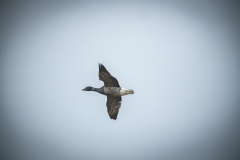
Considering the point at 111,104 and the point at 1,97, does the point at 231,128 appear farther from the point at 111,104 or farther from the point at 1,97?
the point at 1,97

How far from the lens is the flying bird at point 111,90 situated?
7816mm

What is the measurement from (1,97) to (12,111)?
4528mm

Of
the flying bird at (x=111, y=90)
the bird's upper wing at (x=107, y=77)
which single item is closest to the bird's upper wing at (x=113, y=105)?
the flying bird at (x=111, y=90)

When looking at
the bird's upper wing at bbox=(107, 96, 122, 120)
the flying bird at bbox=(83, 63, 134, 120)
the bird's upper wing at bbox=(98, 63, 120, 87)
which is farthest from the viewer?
the bird's upper wing at bbox=(107, 96, 122, 120)

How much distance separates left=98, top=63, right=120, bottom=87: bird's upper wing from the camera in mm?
7641

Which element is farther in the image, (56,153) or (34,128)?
(34,128)

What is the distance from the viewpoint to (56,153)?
2938 cm

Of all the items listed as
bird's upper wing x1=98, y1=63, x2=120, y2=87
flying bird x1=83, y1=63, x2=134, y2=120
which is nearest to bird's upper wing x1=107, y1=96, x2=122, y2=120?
flying bird x1=83, y1=63, x2=134, y2=120

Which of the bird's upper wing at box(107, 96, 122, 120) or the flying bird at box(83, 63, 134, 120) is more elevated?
the flying bird at box(83, 63, 134, 120)

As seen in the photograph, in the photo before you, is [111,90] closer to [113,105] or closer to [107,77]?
[107,77]

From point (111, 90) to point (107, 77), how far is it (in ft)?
2.29

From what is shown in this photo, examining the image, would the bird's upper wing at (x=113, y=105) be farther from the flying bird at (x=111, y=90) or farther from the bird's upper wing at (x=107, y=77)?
the bird's upper wing at (x=107, y=77)

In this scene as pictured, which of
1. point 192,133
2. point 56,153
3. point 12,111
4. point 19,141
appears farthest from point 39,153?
point 192,133

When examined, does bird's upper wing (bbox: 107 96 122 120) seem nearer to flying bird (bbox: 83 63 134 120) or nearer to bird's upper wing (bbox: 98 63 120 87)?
flying bird (bbox: 83 63 134 120)
